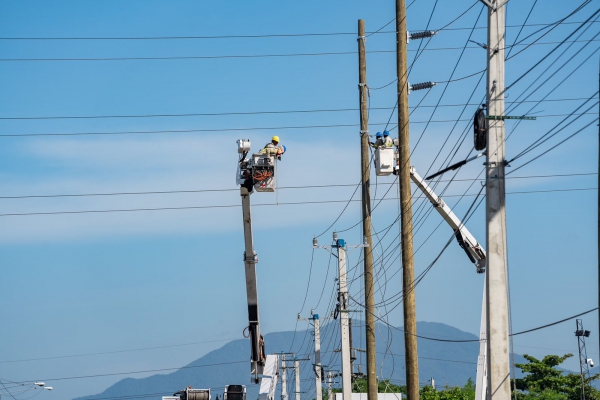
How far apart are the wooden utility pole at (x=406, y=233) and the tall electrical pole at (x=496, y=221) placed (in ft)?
21.0

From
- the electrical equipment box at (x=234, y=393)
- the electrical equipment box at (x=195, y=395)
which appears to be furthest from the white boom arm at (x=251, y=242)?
the electrical equipment box at (x=195, y=395)

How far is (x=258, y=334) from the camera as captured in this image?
2642 cm

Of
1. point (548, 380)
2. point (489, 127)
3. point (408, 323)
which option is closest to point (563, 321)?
point (489, 127)

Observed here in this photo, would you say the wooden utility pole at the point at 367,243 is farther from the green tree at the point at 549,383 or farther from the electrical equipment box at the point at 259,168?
the green tree at the point at 549,383

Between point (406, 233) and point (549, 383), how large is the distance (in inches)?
2359

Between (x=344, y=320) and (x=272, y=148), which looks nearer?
(x=272, y=148)

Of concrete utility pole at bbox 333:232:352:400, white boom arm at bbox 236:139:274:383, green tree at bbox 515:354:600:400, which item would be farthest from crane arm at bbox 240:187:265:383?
green tree at bbox 515:354:600:400

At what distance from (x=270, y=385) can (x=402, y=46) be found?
976 cm

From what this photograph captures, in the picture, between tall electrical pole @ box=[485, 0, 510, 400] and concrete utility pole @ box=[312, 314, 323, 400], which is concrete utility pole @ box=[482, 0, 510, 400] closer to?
tall electrical pole @ box=[485, 0, 510, 400]

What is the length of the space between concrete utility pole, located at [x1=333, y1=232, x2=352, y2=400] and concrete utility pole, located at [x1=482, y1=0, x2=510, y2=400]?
16959 millimetres

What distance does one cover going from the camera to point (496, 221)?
15.0m

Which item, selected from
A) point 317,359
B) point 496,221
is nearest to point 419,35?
point 496,221

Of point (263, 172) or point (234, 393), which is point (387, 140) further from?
point (234, 393)

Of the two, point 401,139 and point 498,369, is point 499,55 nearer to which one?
point 498,369
